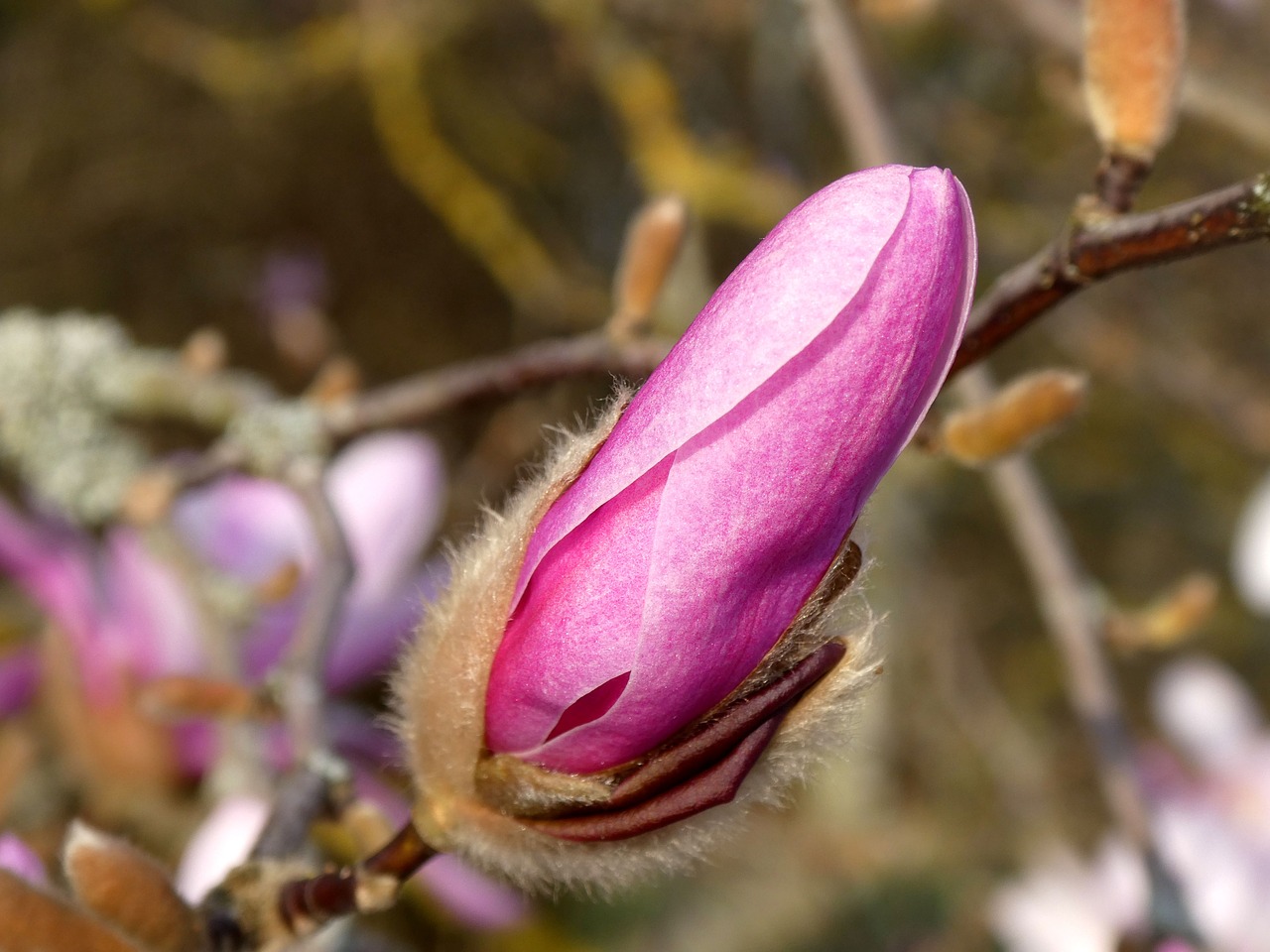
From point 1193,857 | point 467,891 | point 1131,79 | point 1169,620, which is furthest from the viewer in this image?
point 1193,857

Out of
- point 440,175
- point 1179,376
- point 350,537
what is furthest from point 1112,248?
point 440,175

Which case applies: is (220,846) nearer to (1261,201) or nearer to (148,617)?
(148,617)

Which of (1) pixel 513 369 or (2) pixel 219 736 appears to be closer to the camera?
(1) pixel 513 369

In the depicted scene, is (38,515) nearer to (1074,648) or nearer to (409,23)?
(1074,648)

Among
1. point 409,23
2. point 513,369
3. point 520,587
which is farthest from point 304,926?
point 409,23

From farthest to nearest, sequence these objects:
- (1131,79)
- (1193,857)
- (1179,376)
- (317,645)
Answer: (1179,376)
(1193,857)
(317,645)
(1131,79)

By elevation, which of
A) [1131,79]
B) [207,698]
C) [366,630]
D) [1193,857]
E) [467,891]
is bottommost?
[1193,857]
